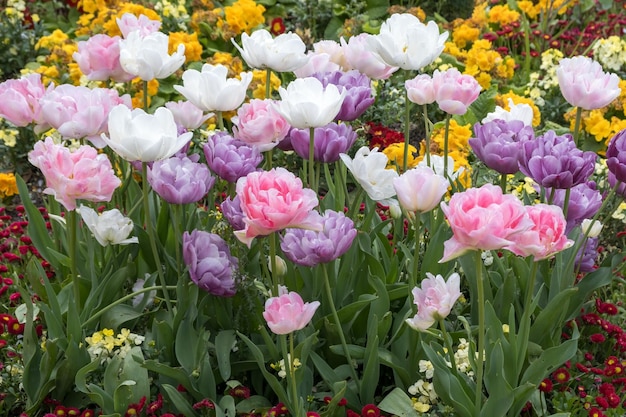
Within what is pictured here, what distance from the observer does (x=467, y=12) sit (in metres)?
5.75

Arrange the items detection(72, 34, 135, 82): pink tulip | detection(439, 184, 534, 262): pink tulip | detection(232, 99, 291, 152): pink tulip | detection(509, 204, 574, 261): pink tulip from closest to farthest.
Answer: detection(439, 184, 534, 262): pink tulip
detection(509, 204, 574, 261): pink tulip
detection(232, 99, 291, 152): pink tulip
detection(72, 34, 135, 82): pink tulip

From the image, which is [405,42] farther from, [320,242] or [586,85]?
[320,242]

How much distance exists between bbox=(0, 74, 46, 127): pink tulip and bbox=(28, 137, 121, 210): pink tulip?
0.33 metres

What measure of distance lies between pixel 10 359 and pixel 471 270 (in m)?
1.34

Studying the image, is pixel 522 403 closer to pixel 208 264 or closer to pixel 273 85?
pixel 208 264

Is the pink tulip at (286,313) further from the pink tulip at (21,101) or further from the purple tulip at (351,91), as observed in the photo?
the pink tulip at (21,101)

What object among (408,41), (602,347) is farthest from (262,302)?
(602,347)

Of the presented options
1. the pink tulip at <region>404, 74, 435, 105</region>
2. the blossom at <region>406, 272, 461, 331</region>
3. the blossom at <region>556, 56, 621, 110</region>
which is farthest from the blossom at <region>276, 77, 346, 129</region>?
the blossom at <region>556, 56, 621, 110</region>

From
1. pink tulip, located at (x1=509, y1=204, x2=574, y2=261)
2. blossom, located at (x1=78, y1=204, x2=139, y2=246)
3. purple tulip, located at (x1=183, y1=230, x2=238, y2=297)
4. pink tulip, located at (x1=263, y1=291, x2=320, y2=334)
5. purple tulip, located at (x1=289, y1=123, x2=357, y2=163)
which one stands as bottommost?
purple tulip, located at (x1=183, y1=230, x2=238, y2=297)

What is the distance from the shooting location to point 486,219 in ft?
4.73

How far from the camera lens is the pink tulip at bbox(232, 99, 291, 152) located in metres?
2.01

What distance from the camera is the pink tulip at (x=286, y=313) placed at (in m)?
1.61

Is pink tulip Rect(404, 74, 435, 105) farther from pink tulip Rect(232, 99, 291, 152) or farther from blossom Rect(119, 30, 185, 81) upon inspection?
blossom Rect(119, 30, 185, 81)

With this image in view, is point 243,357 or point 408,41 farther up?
point 408,41
